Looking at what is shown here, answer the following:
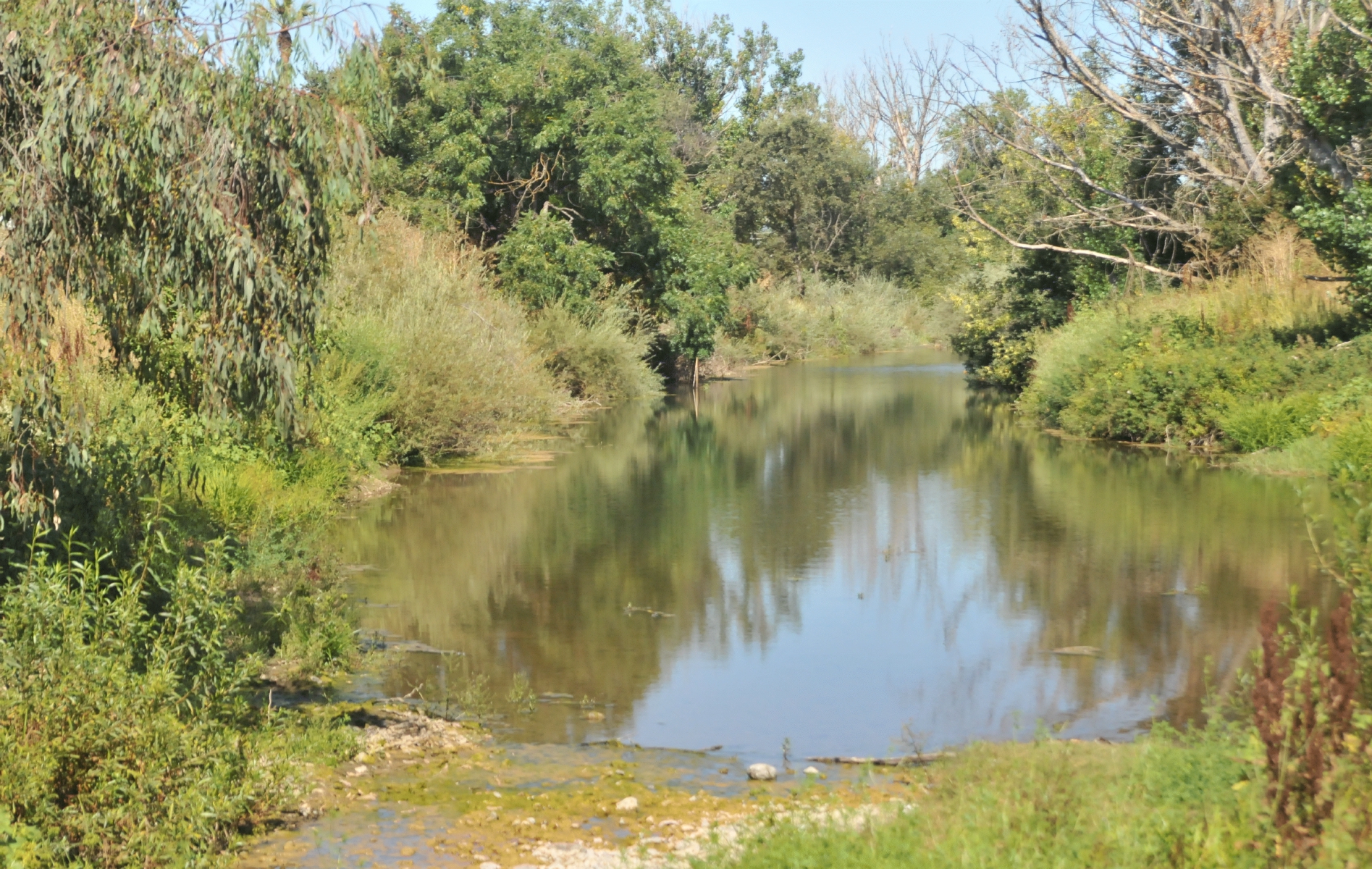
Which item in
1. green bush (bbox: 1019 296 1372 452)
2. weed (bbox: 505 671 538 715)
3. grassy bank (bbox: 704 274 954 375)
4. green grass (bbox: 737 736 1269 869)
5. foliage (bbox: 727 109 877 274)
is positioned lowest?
weed (bbox: 505 671 538 715)

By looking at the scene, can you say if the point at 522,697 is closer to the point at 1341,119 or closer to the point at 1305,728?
the point at 1305,728

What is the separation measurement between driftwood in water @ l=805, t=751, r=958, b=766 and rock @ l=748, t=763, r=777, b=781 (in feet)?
1.53

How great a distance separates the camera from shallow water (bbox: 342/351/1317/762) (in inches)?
348

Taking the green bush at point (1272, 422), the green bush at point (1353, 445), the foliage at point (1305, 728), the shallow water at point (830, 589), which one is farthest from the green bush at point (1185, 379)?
the foliage at point (1305, 728)

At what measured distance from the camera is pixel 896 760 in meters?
7.59

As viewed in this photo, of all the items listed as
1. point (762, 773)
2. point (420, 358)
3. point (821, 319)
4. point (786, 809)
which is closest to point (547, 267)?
point (420, 358)

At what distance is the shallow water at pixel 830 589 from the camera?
8.84 meters

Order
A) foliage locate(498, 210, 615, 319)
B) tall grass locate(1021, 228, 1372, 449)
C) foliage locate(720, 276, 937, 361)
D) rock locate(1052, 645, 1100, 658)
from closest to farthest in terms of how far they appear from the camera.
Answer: rock locate(1052, 645, 1100, 658) → tall grass locate(1021, 228, 1372, 449) → foliage locate(498, 210, 615, 319) → foliage locate(720, 276, 937, 361)

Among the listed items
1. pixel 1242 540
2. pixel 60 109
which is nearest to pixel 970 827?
pixel 60 109

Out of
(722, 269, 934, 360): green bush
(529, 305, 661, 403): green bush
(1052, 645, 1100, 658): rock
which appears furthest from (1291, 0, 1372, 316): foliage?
(722, 269, 934, 360): green bush

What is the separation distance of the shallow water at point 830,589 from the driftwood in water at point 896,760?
0.23m

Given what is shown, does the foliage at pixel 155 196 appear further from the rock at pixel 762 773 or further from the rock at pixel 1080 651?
the rock at pixel 1080 651

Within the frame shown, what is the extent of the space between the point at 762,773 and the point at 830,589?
17.7 feet

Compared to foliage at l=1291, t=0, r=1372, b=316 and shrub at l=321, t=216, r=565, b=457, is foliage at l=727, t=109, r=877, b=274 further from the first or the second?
foliage at l=1291, t=0, r=1372, b=316
